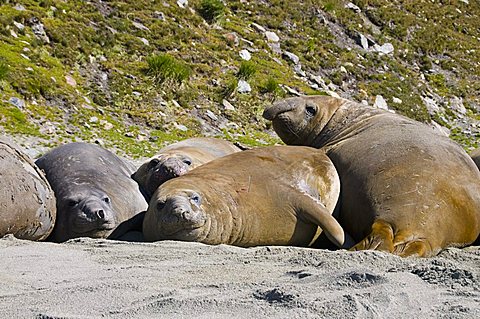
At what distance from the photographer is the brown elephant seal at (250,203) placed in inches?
220

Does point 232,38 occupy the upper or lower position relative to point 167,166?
lower

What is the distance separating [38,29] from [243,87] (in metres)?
5.10

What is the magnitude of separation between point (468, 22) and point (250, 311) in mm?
34284

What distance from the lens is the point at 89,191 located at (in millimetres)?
6195

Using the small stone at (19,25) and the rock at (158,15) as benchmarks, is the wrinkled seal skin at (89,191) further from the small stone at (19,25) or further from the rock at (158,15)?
the rock at (158,15)

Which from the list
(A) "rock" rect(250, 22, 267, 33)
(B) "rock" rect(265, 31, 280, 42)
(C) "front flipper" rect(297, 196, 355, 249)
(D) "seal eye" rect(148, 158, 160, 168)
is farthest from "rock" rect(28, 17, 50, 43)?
(C) "front flipper" rect(297, 196, 355, 249)

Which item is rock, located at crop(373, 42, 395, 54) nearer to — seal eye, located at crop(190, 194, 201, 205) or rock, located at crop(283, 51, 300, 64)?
rock, located at crop(283, 51, 300, 64)

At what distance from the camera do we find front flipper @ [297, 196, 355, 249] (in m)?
5.84

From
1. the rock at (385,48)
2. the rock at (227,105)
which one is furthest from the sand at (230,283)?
the rock at (385,48)

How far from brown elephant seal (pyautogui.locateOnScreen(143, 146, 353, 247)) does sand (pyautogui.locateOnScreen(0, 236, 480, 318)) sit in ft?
1.54

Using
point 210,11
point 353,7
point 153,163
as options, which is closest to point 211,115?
point 210,11

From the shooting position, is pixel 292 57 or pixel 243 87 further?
pixel 292 57

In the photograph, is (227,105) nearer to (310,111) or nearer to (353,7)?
(310,111)

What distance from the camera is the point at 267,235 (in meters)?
6.00
